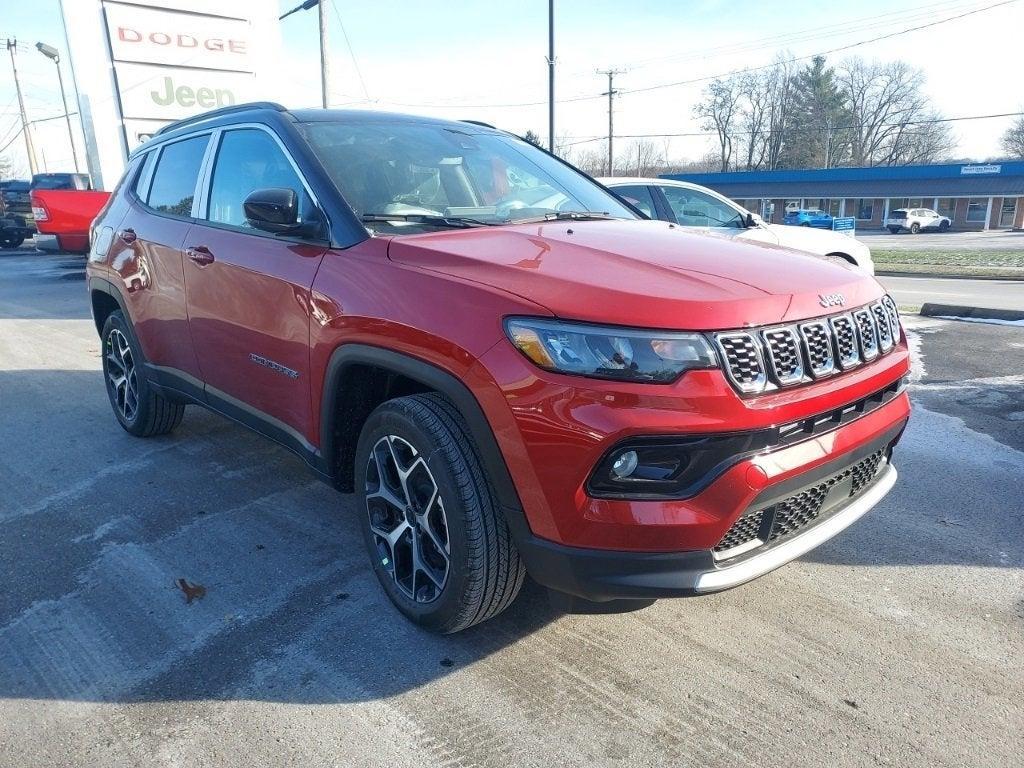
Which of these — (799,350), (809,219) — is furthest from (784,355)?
(809,219)

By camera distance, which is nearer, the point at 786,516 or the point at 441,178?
the point at 786,516

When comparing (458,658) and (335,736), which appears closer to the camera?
(335,736)

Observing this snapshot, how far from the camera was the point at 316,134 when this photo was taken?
328 centimetres

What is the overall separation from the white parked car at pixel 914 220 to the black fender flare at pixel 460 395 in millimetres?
50705

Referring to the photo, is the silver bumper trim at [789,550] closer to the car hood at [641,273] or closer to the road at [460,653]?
the road at [460,653]

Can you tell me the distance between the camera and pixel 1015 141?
237 ft

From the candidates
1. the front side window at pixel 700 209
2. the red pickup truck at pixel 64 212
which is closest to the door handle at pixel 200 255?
the front side window at pixel 700 209

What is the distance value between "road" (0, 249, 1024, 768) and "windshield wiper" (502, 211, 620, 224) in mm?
1576

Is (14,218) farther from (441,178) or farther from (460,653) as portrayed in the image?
(460,653)

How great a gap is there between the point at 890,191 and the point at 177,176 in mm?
57089

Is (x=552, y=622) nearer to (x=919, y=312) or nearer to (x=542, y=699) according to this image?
(x=542, y=699)

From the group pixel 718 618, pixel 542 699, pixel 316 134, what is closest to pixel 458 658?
pixel 542 699

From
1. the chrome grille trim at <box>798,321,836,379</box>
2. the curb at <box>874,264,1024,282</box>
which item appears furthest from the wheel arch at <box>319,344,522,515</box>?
the curb at <box>874,264,1024,282</box>

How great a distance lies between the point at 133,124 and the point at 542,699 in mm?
17505
